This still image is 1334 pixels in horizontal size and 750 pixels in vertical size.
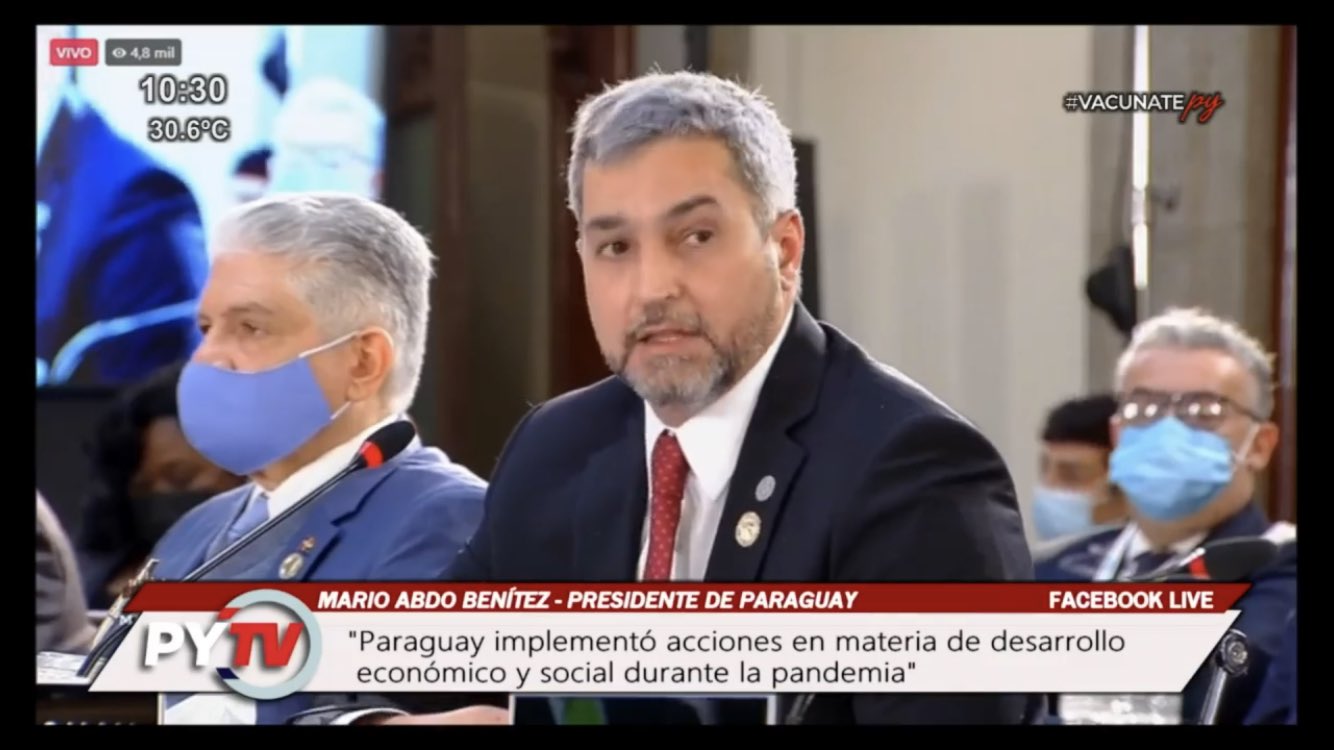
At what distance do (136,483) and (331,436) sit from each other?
441 millimetres

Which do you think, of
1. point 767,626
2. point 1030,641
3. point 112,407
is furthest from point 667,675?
point 112,407

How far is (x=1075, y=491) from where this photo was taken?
11.9 feet

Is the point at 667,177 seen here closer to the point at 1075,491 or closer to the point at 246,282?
the point at 246,282

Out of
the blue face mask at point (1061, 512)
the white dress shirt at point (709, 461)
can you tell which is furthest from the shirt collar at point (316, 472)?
the blue face mask at point (1061, 512)

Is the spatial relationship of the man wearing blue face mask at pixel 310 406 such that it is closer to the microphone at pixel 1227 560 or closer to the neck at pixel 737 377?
the neck at pixel 737 377

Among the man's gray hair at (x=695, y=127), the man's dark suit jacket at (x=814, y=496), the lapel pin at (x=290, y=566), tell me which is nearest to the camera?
the man's dark suit jacket at (x=814, y=496)

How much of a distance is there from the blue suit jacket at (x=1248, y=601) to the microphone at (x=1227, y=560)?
2 centimetres

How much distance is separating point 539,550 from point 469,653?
26cm

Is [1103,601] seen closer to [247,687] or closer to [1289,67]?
[1289,67]

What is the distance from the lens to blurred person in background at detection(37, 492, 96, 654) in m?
3.69

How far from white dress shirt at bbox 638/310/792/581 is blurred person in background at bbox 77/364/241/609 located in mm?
971

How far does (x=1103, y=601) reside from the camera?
362 cm

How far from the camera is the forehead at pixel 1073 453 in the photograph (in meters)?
3.61

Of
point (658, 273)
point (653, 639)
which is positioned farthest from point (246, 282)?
point (653, 639)
